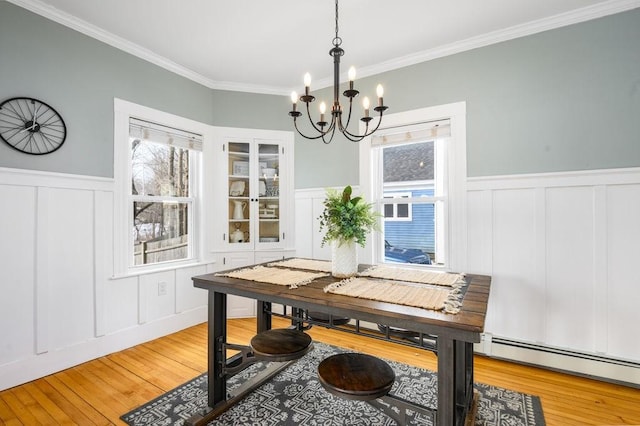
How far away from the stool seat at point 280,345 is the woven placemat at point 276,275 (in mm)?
365

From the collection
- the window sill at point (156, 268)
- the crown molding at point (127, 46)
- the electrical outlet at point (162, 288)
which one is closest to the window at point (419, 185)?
the crown molding at point (127, 46)

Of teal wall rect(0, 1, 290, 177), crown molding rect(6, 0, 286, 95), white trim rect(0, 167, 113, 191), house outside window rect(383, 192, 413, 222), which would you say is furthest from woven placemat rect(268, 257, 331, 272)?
crown molding rect(6, 0, 286, 95)

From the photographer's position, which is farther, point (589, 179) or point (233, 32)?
point (233, 32)

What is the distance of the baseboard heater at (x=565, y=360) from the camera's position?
2225 millimetres

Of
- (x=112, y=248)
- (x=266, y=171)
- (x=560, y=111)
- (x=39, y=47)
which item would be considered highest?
(x=39, y=47)

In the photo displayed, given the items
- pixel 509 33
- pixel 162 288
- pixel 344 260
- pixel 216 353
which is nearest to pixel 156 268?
pixel 162 288

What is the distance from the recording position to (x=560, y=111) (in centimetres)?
245

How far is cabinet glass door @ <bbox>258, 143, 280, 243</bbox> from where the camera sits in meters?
3.80

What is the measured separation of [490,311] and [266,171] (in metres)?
2.80

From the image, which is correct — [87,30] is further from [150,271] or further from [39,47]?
[150,271]

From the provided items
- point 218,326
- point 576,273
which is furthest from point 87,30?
point 576,273

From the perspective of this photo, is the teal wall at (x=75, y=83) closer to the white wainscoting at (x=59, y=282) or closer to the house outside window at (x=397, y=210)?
the white wainscoting at (x=59, y=282)

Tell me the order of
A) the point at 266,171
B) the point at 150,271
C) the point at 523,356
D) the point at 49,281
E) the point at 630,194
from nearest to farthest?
the point at 630,194
the point at 49,281
the point at 523,356
the point at 150,271
the point at 266,171

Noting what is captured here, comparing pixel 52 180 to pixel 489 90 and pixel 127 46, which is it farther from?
pixel 489 90
